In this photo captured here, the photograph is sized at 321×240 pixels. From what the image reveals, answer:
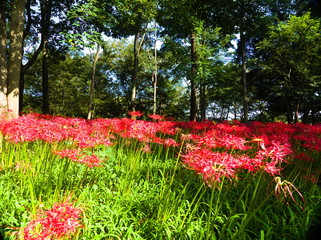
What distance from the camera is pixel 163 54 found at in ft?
92.2

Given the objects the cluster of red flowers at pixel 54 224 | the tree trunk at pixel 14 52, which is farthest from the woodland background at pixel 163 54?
the cluster of red flowers at pixel 54 224

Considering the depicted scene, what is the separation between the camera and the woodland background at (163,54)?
7.24m

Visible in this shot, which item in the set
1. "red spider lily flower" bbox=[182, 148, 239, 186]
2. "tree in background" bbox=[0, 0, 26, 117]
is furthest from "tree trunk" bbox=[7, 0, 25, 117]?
"red spider lily flower" bbox=[182, 148, 239, 186]

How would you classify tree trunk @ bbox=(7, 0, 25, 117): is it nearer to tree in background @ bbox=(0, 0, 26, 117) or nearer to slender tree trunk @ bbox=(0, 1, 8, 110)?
tree in background @ bbox=(0, 0, 26, 117)

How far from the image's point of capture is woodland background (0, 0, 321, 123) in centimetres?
724

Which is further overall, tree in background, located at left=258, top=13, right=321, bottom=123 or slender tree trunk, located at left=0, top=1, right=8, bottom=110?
tree in background, located at left=258, top=13, right=321, bottom=123

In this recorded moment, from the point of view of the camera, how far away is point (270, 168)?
151cm

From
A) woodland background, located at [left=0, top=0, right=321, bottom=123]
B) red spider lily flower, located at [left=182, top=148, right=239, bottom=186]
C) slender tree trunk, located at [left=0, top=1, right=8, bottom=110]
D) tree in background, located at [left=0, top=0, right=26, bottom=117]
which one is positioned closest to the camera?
red spider lily flower, located at [left=182, top=148, right=239, bottom=186]

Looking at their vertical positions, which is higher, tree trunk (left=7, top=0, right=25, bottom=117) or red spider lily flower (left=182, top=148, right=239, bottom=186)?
tree trunk (left=7, top=0, right=25, bottom=117)

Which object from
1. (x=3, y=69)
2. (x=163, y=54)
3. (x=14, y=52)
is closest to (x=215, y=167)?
(x=3, y=69)

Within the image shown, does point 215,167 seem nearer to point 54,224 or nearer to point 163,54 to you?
point 54,224

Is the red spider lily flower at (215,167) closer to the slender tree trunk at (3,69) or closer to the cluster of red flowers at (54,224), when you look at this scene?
the cluster of red flowers at (54,224)

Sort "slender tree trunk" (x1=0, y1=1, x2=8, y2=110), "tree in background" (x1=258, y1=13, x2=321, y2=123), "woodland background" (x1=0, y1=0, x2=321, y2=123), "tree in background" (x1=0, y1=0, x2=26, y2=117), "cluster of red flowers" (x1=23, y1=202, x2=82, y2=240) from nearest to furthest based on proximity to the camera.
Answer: "cluster of red flowers" (x1=23, y1=202, x2=82, y2=240) < "slender tree trunk" (x1=0, y1=1, x2=8, y2=110) < "tree in background" (x1=0, y1=0, x2=26, y2=117) < "woodland background" (x1=0, y1=0, x2=321, y2=123) < "tree in background" (x1=258, y1=13, x2=321, y2=123)

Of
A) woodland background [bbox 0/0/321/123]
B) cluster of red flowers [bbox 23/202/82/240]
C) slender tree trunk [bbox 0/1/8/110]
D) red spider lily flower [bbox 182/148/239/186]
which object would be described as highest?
woodland background [bbox 0/0/321/123]
